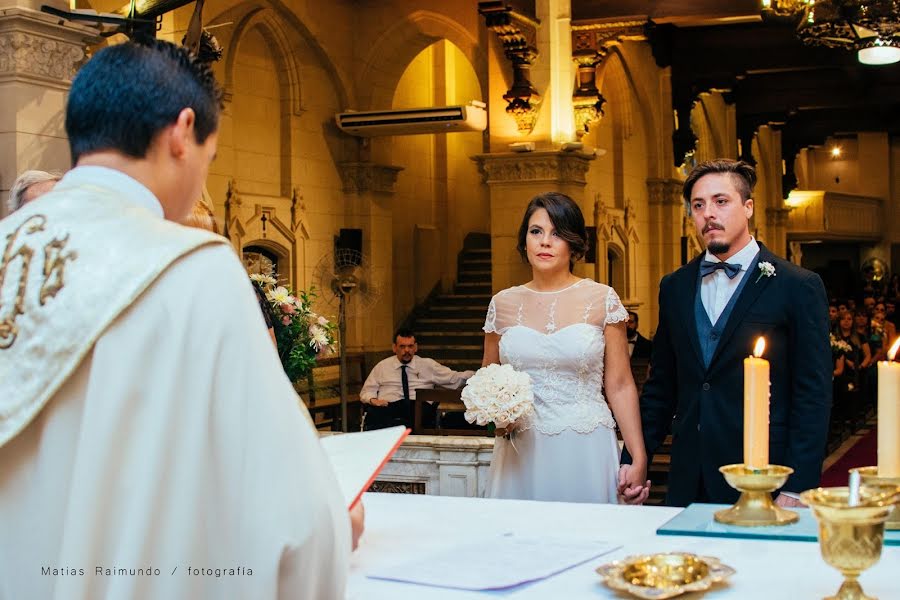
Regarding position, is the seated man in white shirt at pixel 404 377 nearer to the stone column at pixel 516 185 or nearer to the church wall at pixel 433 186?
the stone column at pixel 516 185

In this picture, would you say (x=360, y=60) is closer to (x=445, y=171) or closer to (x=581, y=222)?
(x=445, y=171)

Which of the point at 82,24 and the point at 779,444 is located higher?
the point at 82,24

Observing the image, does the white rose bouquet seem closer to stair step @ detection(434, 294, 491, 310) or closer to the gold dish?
the gold dish

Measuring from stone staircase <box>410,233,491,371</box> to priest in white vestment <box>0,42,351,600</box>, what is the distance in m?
13.6

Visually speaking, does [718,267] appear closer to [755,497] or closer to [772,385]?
[772,385]

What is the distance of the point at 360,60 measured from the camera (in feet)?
50.9

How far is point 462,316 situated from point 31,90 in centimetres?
1041

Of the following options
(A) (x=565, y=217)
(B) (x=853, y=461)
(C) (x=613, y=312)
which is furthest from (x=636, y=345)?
(A) (x=565, y=217)

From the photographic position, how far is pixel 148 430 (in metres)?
1.34

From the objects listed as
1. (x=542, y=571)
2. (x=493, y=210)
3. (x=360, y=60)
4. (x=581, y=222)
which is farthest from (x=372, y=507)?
(x=360, y=60)

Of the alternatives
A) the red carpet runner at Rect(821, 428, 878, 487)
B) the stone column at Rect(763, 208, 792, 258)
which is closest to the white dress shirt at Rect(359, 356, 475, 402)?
the red carpet runner at Rect(821, 428, 878, 487)

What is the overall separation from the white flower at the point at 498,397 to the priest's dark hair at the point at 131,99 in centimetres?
234

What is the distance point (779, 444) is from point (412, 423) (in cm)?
655

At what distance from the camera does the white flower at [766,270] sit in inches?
135
